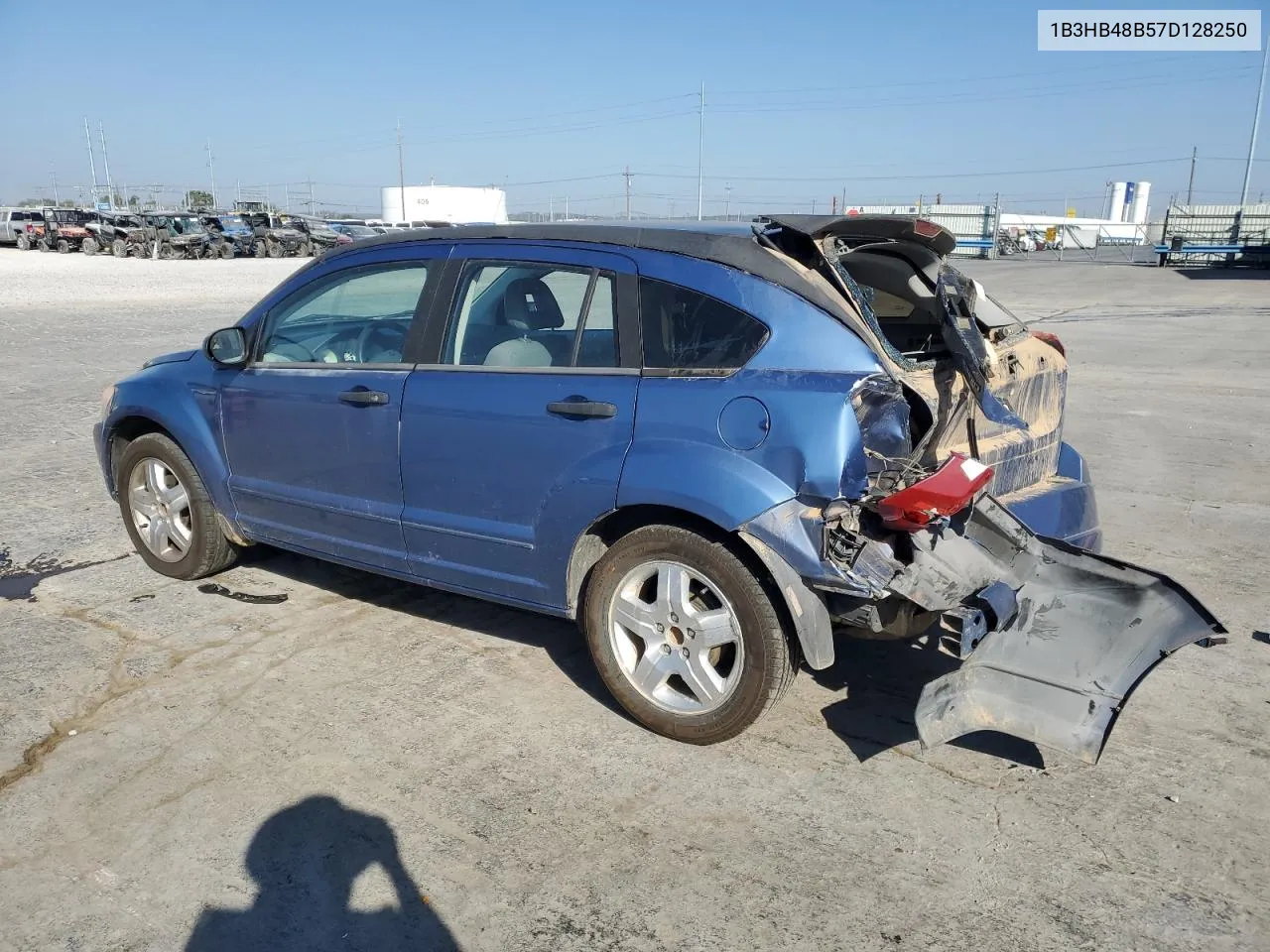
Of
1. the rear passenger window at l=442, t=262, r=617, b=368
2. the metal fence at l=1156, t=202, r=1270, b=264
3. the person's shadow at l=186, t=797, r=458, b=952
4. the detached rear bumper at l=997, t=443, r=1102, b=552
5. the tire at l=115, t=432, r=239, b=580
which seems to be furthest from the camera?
the metal fence at l=1156, t=202, r=1270, b=264

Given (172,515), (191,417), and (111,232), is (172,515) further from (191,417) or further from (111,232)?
(111,232)

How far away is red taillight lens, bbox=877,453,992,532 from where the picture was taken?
3.07 m

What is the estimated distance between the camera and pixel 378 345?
436 centimetres

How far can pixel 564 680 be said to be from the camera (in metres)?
4.04

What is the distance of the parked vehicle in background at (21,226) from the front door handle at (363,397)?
46.2 m

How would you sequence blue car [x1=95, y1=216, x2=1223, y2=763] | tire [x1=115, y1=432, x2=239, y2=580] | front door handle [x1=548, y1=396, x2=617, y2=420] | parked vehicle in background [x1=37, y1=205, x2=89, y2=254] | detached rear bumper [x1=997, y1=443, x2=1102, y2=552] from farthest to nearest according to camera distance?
parked vehicle in background [x1=37, y1=205, x2=89, y2=254] → tire [x1=115, y1=432, x2=239, y2=580] → detached rear bumper [x1=997, y1=443, x2=1102, y2=552] → front door handle [x1=548, y1=396, x2=617, y2=420] → blue car [x1=95, y1=216, x2=1223, y2=763]

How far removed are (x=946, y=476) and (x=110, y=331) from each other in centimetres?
1576

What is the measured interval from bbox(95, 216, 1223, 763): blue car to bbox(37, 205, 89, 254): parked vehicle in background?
142 ft

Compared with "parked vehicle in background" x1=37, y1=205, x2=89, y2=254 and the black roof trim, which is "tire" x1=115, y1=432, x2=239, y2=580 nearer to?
the black roof trim

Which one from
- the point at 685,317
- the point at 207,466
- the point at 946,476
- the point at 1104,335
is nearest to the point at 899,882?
the point at 946,476

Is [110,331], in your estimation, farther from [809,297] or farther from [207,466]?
[809,297]

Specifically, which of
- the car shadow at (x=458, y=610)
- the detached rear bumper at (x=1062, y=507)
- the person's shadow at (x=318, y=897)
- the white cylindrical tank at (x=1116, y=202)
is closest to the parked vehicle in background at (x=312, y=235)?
the car shadow at (x=458, y=610)

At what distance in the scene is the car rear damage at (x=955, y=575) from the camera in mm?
3131

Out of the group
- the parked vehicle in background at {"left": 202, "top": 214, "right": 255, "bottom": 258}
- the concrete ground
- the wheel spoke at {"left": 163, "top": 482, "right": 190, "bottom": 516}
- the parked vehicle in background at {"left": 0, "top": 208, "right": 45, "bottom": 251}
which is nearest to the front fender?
the wheel spoke at {"left": 163, "top": 482, "right": 190, "bottom": 516}
